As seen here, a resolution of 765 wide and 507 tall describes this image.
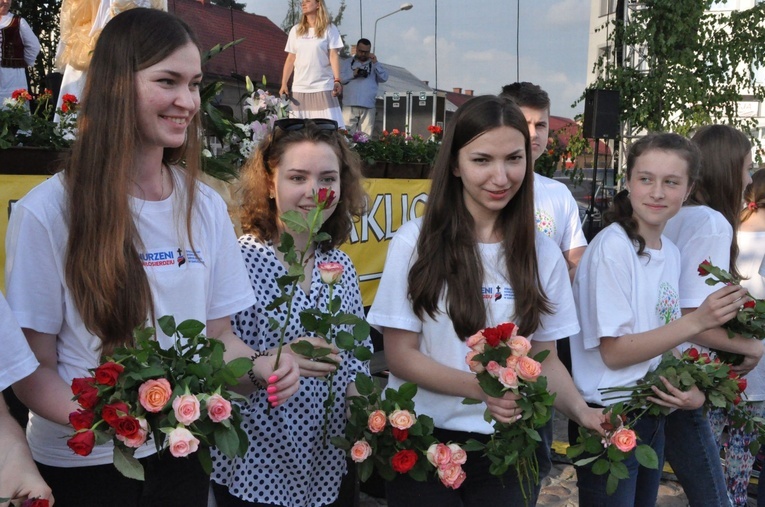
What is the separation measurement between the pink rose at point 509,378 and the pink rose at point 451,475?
34 centimetres

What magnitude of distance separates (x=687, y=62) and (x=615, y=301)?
10159mm

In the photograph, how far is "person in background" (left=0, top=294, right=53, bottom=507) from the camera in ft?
4.54

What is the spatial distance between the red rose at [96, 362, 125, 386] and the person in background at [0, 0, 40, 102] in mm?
6820

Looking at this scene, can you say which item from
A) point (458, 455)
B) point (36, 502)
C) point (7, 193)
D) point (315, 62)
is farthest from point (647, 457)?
point (315, 62)

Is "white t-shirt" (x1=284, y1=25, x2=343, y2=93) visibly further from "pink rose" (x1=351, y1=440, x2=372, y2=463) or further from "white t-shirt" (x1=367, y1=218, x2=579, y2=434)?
"pink rose" (x1=351, y1=440, x2=372, y2=463)

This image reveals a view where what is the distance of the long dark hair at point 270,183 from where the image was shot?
103 inches

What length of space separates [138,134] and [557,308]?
Result: 4.33ft

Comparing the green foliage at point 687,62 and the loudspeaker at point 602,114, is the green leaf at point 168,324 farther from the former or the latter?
the green foliage at point 687,62

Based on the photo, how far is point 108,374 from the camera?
1467 millimetres

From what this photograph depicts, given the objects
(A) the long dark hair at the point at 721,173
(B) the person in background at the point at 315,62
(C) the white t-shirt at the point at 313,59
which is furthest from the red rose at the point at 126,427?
(C) the white t-shirt at the point at 313,59

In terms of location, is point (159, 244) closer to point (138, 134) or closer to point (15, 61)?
point (138, 134)

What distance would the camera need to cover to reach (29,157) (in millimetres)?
3586

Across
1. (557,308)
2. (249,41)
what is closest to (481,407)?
(557,308)

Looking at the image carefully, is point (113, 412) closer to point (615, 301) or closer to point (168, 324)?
point (168, 324)
